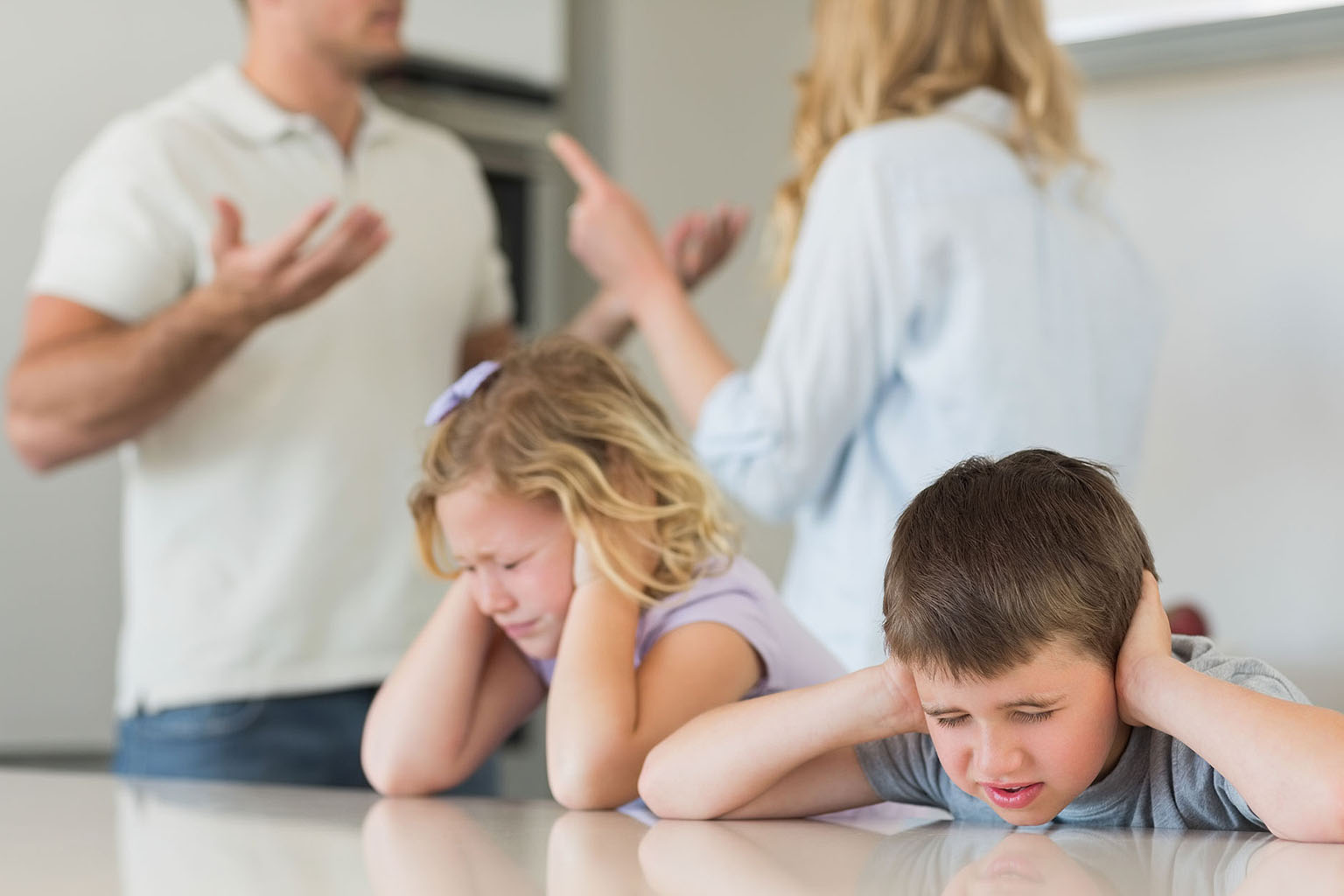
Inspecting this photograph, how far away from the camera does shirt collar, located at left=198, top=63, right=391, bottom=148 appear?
1.75 meters

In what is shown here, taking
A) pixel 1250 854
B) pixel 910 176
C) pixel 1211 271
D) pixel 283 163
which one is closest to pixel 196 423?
pixel 283 163

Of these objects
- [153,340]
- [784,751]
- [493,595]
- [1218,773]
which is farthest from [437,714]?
[1218,773]

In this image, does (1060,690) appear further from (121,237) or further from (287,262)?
(121,237)

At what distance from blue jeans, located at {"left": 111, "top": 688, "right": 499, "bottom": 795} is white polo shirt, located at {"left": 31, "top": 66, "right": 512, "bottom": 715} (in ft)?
0.06

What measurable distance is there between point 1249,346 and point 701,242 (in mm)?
917

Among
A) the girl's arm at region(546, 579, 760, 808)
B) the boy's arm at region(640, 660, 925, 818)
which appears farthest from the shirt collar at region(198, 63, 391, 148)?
the boy's arm at region(640, 660, 925, 818)

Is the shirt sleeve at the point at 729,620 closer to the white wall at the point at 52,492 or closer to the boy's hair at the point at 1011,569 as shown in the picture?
the boy's hair at the point at 1011,569

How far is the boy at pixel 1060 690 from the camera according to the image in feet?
Answer: 2.60

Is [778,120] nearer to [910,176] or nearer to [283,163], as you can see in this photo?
[283,163]

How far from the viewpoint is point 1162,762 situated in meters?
0.88

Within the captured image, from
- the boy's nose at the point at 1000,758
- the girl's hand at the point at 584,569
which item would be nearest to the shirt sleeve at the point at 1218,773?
the boy's nose at the point at 1000,758

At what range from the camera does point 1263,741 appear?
787 mm

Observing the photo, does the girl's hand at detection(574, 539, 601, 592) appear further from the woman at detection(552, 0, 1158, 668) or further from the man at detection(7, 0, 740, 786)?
the man at detection(7, 0, 740, 786)

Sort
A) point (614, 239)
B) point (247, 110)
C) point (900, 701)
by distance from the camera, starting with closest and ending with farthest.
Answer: point (900, 701) < point (614, 239) < point (247, 110)
